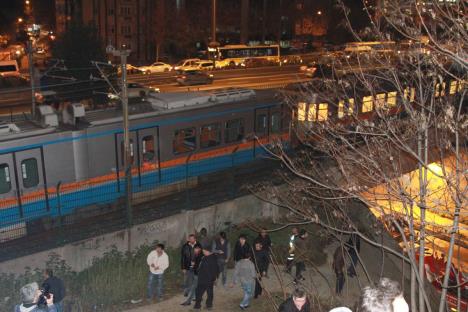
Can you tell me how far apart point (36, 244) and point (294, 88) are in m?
12.6

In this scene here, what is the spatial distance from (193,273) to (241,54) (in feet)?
142

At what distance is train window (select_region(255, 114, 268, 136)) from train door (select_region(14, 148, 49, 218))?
8976 mm

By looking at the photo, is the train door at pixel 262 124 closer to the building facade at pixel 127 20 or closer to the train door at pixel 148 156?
the train door at pixel 148 156

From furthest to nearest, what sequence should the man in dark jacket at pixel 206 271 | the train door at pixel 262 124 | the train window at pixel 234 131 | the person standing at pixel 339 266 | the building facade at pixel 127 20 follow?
1. the building facade at pixel 127 20
2. the train door at pixel 262 124
3. the train window at pixel 234 131
4. the person standing at pixel 339 266
5. the man in dark jacket at pixel 206 271

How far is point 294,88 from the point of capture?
23.1m

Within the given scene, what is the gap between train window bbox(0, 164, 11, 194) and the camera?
15.2 meters

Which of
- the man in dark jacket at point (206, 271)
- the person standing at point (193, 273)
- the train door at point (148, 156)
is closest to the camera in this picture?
the man in dark jacket at point (206, 271)

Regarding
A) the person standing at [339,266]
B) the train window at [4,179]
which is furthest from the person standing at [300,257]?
the train window at [4,179]

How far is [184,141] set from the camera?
63.9ft

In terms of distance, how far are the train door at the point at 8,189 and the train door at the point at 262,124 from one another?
962 cm

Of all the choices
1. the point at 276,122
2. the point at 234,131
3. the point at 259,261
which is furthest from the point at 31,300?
the point at 276,122

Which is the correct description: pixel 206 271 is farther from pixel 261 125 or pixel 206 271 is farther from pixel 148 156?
pixel 261 125

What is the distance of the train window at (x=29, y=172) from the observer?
15641 mm

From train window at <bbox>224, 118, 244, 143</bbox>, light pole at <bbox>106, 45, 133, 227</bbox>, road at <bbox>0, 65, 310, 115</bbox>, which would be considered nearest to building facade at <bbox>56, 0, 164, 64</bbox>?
road at <bbox>0, 65, 310, 115</bbox>
